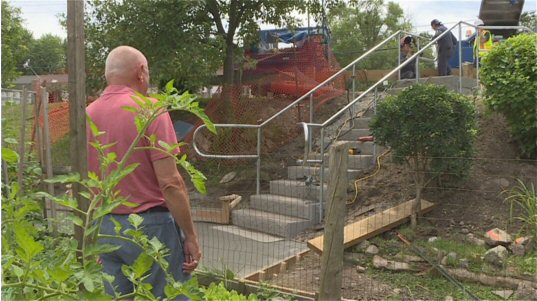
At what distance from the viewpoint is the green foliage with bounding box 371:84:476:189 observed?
5.81m

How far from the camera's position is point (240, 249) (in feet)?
19.9

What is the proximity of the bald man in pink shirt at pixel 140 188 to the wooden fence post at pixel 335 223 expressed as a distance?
3.95 ft

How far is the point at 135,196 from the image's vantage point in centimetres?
242

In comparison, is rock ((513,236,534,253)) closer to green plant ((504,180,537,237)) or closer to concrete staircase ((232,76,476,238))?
Result: green plant ((504,180,537,237))

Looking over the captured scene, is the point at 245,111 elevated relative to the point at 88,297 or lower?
elevated

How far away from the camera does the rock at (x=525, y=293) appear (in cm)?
422

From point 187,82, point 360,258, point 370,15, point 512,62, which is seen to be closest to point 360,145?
point 512,62

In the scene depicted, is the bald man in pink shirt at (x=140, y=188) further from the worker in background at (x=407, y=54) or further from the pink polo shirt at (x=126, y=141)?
the worker in background at (x=407, y=54)

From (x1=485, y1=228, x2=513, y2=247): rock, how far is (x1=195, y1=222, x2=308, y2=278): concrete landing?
6.10 feet

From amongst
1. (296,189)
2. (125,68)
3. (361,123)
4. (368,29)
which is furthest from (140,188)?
(368,29)

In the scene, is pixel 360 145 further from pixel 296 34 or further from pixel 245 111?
pixel 296 34

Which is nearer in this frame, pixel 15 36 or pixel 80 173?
pixel 80 173

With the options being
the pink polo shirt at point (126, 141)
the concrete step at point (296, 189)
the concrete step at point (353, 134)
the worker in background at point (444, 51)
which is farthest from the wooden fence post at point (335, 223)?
the worker in background at point (444, 51)

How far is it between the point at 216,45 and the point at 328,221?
7.24m
